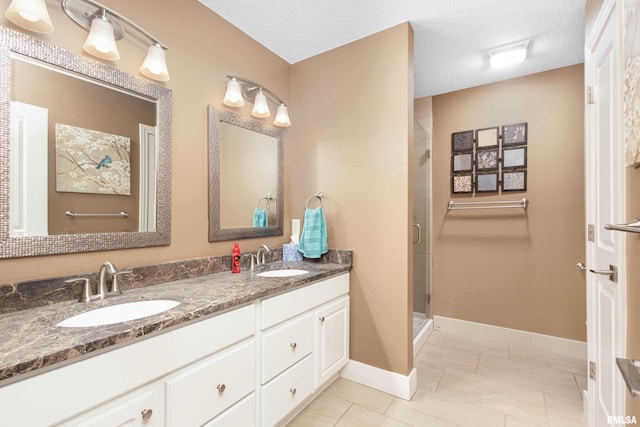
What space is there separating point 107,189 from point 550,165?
3255 millimetres

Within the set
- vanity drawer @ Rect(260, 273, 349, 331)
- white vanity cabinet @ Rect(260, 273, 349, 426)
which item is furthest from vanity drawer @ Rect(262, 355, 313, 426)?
vanity drawer @ Rect(260, 273, 349, 331)

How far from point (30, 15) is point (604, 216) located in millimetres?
2573

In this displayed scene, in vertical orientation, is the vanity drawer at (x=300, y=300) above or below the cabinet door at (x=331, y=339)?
above

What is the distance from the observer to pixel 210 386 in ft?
3.68

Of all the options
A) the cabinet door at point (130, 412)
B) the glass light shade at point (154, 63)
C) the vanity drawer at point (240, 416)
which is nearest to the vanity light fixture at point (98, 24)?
the glass light shade at point (154, 63)

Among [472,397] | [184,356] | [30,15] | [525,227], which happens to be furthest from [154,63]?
[525,227]

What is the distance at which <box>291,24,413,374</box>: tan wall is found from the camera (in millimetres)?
1899

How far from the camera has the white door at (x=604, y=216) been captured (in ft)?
3.71

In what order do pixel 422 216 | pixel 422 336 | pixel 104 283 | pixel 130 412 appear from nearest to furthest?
pixel 130 412 < pixel 104 283 < pixel 422 336 < pixel 422 216

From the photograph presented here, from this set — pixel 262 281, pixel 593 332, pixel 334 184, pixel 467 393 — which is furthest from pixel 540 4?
pixel 467 393

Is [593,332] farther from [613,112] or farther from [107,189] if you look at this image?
[107,189]

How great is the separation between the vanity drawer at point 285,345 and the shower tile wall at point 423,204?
1.48 m

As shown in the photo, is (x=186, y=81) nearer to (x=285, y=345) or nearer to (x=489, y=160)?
(x=285, y=345)

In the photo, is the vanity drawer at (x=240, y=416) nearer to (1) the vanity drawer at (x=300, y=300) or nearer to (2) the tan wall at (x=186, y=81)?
(1) the vanity drawer at (x=300, y=300)
